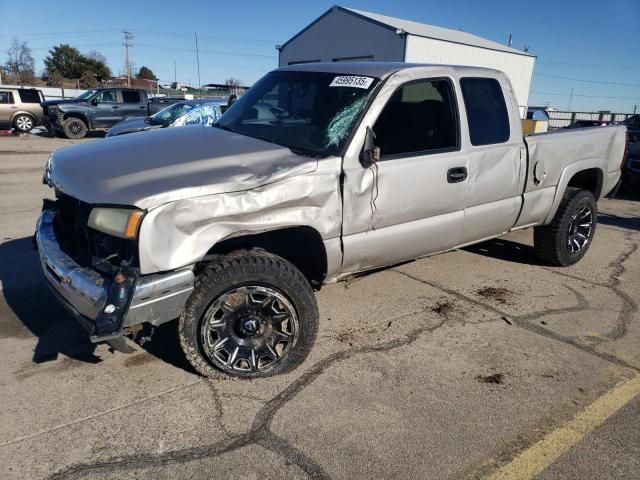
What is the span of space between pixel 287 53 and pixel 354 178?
33.6m

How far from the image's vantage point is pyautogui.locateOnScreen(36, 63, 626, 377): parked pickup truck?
103 inches

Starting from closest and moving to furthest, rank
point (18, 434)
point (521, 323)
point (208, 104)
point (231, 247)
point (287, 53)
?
point (18, 434), point (231, 247), point (521, 323), point (208, 104), point (287, 53)

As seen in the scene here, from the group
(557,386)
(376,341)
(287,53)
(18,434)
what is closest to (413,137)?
(376,341)

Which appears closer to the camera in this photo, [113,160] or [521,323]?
[113,160]

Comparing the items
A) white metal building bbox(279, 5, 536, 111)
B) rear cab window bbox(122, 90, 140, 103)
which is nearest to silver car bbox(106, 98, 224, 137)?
rear cab window bbox(122, 90, 140, 103)

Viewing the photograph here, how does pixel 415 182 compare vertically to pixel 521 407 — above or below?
above

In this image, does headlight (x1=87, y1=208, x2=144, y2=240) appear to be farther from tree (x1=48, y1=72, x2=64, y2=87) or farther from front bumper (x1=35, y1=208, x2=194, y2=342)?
tree (x1=48, y1=72, x2=64, y2=87)

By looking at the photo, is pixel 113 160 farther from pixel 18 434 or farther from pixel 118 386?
pixel 18 434

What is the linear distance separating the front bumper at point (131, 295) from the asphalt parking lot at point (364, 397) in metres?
0.55

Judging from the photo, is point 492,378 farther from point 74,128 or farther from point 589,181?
point 74,128

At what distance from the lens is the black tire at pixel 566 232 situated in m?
5.02

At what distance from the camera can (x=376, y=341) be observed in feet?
11.9

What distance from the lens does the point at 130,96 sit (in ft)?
65.5

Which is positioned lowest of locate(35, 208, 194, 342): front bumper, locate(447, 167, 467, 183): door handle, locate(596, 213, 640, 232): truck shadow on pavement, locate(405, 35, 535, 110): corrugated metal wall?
locate(596, 213, 640, 232): truck shadow on pavement
